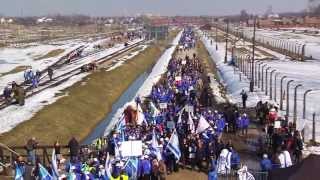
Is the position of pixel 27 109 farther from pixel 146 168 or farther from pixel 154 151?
pixel 146 168

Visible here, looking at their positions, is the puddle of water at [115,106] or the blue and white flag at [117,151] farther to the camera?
the puddle of water at [115,106]

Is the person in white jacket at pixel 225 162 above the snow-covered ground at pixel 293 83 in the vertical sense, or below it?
above

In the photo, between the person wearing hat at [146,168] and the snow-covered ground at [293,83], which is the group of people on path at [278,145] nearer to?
the snow-covered ground at [293,83]

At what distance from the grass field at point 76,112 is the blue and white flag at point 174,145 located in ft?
36.0

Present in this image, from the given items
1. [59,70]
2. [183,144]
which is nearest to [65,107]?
[183,144]

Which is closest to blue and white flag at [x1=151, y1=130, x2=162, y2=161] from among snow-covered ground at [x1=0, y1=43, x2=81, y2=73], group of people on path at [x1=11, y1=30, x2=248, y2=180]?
group of people on path at [x1=11, y1=30, x2=248, y2=180]

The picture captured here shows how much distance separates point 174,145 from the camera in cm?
2220

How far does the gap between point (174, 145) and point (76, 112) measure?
2043 centimetres

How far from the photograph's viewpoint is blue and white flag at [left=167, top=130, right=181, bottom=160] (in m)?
22.0

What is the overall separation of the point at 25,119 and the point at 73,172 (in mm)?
17668

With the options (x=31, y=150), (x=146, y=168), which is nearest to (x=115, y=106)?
(x=31, y=150)

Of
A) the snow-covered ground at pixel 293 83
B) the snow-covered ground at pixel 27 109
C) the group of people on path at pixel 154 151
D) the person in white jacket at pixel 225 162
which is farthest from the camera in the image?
the snow-covered ground at pixel 293 83

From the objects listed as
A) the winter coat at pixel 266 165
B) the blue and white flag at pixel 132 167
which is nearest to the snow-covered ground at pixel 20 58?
the blue and white flag at pixel 132 167

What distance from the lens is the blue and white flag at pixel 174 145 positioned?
22.0 m
